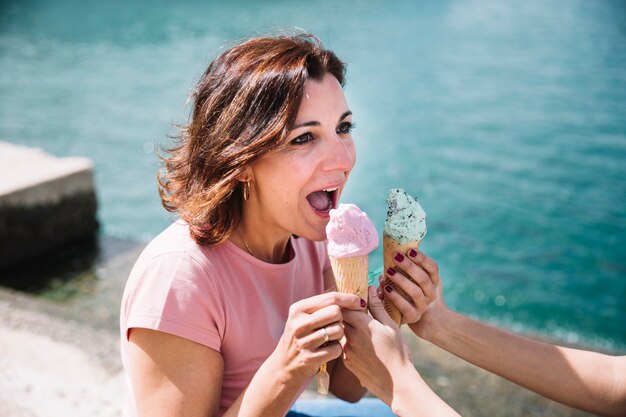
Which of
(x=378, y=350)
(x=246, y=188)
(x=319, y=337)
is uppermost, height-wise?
(x=246, y=188)

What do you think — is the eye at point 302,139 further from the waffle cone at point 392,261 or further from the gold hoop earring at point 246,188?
the waffle cone at point 392,261

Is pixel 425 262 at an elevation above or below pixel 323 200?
below

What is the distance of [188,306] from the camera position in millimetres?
2156

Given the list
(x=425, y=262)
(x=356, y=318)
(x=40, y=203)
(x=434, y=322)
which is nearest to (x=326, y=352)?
(x=356, y=318)

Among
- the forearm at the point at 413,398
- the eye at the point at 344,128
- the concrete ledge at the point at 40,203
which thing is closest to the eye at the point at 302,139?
the eye at the point at 344,128

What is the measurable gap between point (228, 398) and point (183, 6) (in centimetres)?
3566

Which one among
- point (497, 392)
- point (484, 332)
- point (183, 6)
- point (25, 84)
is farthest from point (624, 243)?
point (183, 6)

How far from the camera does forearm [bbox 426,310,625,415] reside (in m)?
2.53

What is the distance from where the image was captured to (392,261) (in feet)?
7.82

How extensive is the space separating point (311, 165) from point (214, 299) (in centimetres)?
60

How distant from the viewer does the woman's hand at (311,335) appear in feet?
6.36

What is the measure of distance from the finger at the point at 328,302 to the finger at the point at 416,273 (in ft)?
1.05

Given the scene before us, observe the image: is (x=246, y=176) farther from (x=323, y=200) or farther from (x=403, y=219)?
(x=403, y=219)

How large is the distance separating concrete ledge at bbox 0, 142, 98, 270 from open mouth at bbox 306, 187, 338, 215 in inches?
182
